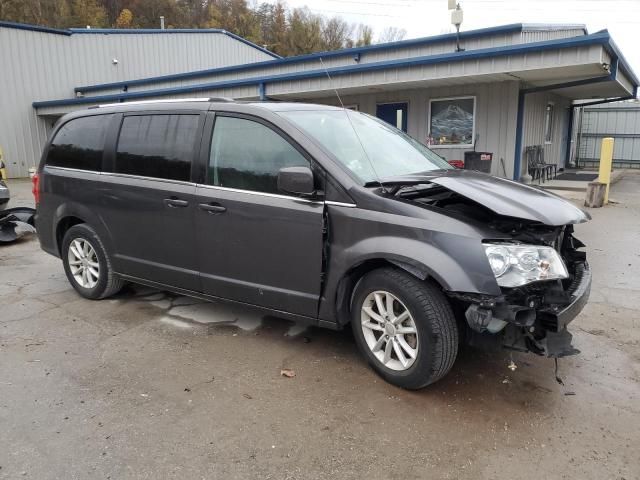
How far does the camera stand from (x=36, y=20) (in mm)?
34938

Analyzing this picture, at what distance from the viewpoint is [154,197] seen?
4195mm

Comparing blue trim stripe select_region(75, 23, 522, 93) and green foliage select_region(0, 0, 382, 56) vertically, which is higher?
green foliage select_region(0, 0, 382, 56)

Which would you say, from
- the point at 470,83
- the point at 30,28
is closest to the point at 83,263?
the point at 470,83


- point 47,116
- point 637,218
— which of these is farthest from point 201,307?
point 47,116

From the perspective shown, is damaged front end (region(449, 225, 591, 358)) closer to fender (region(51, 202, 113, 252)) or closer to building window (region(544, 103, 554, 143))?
fender (region(51, 202, 113, 252))

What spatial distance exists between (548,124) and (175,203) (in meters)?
15.1

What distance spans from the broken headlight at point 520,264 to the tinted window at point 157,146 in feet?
7.94

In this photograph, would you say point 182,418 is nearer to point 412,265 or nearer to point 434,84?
point 412,265

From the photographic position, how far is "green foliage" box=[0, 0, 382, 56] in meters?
37.8

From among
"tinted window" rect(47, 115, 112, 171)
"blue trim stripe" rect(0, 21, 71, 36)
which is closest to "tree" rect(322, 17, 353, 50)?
"blue trim stripe" rect(0, 21, 71, 36)

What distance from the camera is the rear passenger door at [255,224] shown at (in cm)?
348

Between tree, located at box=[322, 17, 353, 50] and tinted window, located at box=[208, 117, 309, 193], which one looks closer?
tinted window, located at box=[208, 117, 309, 193]

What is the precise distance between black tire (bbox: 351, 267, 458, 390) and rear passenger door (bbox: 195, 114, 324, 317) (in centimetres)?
58

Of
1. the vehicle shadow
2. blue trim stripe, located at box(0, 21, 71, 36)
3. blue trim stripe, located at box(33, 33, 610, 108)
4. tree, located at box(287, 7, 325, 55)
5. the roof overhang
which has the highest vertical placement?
tree, located at box(287, 7, 325, 55)
